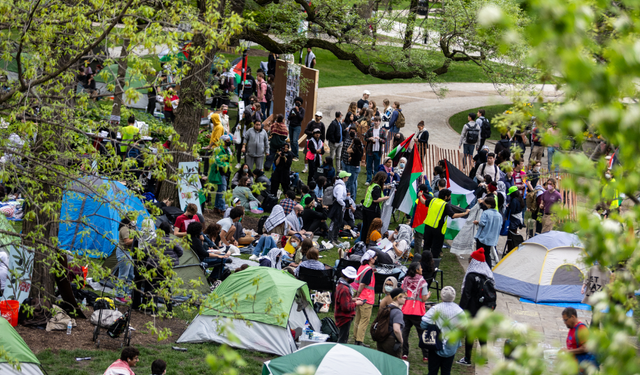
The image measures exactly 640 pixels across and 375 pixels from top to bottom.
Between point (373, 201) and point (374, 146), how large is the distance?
177 inches

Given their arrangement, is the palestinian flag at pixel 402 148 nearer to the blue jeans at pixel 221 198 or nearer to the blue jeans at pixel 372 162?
the blue jeans at pixel 372 162

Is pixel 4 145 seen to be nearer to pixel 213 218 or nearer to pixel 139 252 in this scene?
pixel 139 252

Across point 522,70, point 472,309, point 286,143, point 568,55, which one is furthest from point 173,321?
point 522,70

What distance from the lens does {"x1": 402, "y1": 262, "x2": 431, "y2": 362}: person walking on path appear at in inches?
402

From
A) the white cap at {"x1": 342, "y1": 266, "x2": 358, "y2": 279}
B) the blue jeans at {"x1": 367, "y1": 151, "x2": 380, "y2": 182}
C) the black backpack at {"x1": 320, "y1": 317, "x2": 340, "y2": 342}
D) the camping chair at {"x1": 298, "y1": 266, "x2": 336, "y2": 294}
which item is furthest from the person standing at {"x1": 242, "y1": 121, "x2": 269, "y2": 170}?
the white cap at {"x1": 342, "y1": 266, "x2": 358, "y2": 279}

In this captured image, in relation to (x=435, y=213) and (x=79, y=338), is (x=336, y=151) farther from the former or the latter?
(x=79, y=338)

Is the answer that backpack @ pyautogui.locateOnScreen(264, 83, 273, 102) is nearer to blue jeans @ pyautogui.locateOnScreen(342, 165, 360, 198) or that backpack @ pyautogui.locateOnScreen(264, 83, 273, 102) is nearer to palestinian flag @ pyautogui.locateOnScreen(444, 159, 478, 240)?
blue jeans @ pyautogui.locateOnScreen(342, 165, 360, 198)

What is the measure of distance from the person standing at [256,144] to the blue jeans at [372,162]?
11.2 ft

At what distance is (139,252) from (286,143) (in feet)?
34.7

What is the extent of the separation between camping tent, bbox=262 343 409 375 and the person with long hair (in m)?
6.18

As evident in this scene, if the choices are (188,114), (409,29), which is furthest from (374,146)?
(409,29)

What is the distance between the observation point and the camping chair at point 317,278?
11.9 metres

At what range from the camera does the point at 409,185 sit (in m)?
15.6

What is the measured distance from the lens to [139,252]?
751cm
